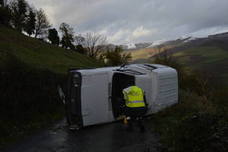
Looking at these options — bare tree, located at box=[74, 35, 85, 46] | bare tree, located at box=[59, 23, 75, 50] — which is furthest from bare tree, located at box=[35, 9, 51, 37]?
bare tree, located at box=[74, 35, 85, 46]

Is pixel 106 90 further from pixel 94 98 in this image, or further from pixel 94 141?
pixel 94 141

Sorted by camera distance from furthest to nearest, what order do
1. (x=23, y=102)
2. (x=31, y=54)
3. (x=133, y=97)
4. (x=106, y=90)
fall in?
1. (x=31, y=54)
2. (x=23, y=102)
3. (x=106, y=90)
4. (x=133, y=97)

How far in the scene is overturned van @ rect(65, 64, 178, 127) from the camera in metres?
8.00

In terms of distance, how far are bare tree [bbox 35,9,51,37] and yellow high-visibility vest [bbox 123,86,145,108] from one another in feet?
163

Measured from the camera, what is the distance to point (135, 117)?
24.6ft

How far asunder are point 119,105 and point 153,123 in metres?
1.25

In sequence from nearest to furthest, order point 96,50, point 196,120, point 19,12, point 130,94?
1. point 196,120
2. point 130,94
3. point 19,12
4. point 96,50

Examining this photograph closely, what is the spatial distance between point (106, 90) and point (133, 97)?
1.27m

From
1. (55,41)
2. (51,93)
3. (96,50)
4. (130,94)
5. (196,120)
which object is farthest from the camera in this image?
(96,50)

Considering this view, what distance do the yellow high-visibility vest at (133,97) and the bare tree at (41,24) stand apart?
49.6 m

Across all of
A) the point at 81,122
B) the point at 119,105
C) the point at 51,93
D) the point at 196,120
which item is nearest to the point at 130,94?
the point at 119,105

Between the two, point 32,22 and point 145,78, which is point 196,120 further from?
point 32,22

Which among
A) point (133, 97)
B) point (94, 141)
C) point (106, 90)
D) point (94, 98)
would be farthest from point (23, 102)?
point (133, 97)

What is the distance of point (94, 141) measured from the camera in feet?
23.0
